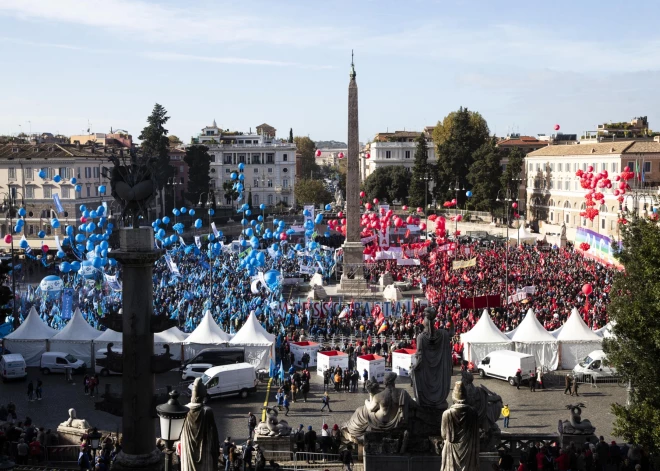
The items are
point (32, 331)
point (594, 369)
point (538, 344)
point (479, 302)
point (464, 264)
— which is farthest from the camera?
point (464, 264)

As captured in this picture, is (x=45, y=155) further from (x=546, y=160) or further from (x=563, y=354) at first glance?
(x=563, y=354)

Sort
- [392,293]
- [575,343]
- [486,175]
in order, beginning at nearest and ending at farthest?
[575,343], [392,293], [486,175]

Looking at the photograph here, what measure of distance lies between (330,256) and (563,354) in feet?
76.1

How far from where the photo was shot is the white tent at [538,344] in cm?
2323

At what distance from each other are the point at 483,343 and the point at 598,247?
1880cm

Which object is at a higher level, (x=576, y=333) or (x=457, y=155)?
(x=457, y=155)

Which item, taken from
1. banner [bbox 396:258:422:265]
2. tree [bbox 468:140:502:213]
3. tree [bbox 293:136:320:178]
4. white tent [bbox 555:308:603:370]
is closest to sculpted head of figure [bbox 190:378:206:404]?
white tent [bbox 555:308:603:370]

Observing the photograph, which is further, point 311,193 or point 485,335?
point 311,193

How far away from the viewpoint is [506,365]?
22.6 meters

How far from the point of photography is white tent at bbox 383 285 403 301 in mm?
36281

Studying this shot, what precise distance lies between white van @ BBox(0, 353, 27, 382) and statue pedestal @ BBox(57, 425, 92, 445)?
287 inches

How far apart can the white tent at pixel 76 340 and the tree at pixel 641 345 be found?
1435cm

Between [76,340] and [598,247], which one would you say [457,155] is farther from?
[76,340]

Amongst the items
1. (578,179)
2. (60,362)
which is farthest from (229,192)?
(60,362)
